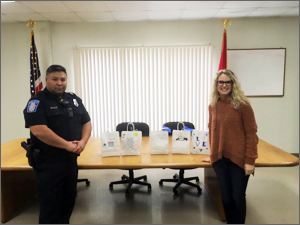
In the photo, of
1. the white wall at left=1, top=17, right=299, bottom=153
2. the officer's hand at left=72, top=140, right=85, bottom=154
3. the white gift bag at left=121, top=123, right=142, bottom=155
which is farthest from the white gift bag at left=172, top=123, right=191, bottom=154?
the white wall at left=1, top=17, right=299, bottom=153

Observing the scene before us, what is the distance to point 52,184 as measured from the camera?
5.24 ft

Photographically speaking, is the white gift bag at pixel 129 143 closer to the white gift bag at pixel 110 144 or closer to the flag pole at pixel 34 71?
the white gift bag at pixel 110 144

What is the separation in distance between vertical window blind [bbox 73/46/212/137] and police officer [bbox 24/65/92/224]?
91.7 inches

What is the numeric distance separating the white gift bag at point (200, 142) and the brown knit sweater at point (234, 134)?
429mm

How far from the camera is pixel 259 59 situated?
12.6 ft

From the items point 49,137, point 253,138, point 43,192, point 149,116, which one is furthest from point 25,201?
point 253,138

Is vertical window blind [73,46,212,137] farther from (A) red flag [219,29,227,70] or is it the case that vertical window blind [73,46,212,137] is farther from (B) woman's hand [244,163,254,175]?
(B) woman's hand [244,163,254,175]

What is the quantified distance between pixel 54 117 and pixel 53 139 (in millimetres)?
184

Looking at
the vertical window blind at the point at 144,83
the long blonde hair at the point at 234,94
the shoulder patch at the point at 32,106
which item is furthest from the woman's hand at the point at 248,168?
the vertical window blind at the point at 144,83

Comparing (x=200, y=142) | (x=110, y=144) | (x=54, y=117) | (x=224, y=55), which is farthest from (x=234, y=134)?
(x=224, y=55)

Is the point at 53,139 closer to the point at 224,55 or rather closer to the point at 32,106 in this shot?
the point at 32,106

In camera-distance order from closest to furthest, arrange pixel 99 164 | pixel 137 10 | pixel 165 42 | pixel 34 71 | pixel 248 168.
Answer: pixel 248 168 → pixel 99 164 → pixel 137 10 → pixel 34 71 → pixel 165 42

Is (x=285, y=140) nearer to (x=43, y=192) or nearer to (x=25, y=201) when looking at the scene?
(x=43, y=192)

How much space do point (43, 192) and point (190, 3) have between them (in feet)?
10.2
